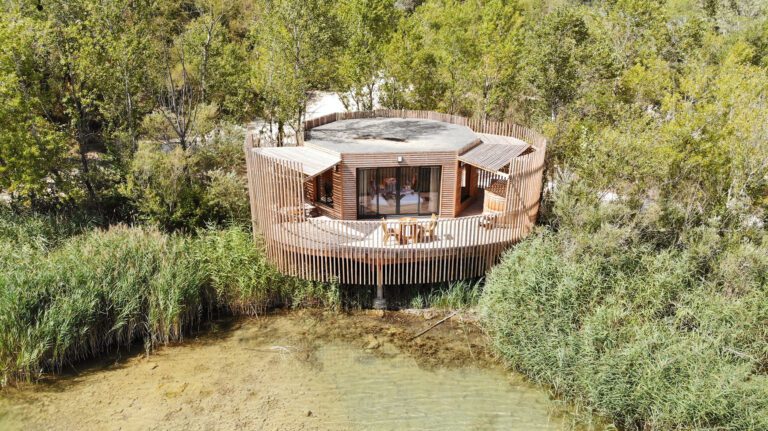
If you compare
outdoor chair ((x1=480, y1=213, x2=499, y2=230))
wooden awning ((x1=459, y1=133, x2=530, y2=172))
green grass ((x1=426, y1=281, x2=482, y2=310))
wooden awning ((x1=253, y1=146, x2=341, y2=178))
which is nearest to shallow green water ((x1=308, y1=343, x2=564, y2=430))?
green grass ((x1=426, y1=281, x2=482, y2=310))

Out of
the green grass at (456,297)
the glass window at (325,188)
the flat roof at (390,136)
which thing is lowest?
the green grass at (456,297)

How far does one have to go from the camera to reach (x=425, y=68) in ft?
85.9

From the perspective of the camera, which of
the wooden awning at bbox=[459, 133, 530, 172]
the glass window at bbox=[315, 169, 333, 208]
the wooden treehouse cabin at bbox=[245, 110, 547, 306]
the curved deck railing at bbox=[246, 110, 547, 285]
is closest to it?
the curved deck railing at bbox=[246, 110, 547, 285]

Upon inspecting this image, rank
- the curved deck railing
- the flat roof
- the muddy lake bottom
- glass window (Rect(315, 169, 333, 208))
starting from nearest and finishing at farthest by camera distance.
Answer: the muddy lake bottom
the curved deck railing
the flat roof
glass window (Rect(315, 169, 333, 208))

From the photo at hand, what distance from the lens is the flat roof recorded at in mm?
17750

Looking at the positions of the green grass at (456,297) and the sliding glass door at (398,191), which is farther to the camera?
the sliding glass door at (398,191)

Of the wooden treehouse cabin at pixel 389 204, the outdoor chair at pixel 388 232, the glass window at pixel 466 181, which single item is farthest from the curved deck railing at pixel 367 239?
the glass window at pixel 466 181

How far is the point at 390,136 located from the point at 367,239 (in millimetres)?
4791

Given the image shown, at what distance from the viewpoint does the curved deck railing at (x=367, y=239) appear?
51.4ft

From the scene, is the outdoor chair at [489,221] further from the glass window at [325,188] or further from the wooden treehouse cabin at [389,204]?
the glass window at [325,188]

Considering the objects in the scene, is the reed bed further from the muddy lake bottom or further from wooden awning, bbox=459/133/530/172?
wooden awning, bbox=459/133/530/172

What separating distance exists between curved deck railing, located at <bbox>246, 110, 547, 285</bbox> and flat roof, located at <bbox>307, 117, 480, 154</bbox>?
8.16 ft

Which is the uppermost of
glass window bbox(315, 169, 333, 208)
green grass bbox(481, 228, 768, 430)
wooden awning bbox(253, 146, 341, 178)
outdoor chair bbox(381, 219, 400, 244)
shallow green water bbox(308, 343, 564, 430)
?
wooden awning bbox(253, 146, 341, 178)

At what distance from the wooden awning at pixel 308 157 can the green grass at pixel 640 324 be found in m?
6.32
